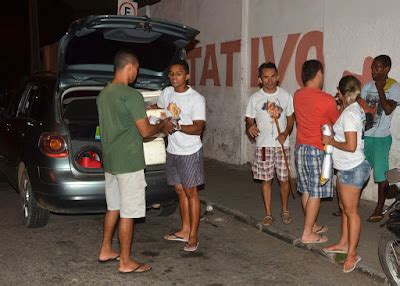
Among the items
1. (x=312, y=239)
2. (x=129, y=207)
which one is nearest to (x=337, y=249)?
(x=312, y=239)

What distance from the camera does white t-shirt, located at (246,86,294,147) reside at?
6.05m

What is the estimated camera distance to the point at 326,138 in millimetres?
4758

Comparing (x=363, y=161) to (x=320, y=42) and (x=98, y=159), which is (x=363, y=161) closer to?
(x=98, y=159)

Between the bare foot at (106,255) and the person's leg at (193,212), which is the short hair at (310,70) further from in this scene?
the bare foot at (106,255)

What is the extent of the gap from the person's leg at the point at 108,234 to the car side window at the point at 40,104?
1.60m

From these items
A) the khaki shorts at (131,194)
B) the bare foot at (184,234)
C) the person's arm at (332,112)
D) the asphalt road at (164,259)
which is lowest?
the asphalt road at (164,259)

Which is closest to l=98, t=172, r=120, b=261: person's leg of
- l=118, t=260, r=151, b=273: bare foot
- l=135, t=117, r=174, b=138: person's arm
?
l=118, t=260, r=151, b=273: bare foot

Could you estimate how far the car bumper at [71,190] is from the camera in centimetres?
559

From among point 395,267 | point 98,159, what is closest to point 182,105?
point 98,159

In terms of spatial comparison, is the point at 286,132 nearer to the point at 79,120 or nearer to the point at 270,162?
the point at 270,162

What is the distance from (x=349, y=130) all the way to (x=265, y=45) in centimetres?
494

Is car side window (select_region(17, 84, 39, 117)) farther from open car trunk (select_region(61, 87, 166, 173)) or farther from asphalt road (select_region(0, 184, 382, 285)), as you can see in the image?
asphalt road (select_region(0, 184, 382, 285))

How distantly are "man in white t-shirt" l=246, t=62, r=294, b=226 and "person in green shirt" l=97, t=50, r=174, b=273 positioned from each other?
1.49 m

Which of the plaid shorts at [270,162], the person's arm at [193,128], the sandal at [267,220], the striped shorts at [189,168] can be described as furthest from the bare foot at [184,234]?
the person's arm at [193,128]
